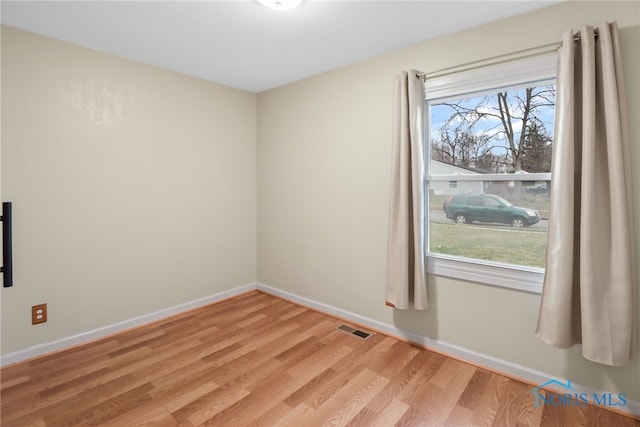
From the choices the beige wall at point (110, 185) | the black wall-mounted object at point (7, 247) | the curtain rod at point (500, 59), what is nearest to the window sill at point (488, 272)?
the curtain rod at point (500, 59)

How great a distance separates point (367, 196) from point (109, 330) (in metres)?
2.49

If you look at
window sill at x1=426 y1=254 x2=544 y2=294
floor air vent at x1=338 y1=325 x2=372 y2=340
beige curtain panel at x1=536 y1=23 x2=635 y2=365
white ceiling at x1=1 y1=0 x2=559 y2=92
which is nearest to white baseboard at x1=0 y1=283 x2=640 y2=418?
floor air vent at x1=338 y1=325 x2=372 y2=340

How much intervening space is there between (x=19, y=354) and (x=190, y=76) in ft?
8.76

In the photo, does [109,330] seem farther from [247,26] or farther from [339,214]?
[247,26]

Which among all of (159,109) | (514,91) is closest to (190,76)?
(159,109)

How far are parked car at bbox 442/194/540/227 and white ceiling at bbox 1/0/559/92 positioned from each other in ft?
3.97

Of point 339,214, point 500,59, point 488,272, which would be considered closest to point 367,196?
point 339,214

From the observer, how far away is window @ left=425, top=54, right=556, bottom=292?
7.15ft

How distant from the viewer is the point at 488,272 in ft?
7.64

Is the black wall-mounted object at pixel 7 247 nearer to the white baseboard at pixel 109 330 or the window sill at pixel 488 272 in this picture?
the white baseboard at pixel 109 330

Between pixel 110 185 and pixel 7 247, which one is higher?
pixel 110 185

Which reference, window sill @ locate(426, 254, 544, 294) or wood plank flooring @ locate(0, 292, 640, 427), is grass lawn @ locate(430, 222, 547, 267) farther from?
wood plank flooring @ locate(0, 292, 640, 427)

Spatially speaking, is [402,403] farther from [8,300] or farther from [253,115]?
[253,115]

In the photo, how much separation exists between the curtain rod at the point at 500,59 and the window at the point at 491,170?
3cm
